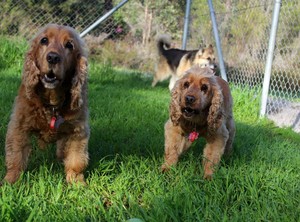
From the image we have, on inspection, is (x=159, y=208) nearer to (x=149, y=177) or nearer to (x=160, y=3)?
(x=149, y=177)

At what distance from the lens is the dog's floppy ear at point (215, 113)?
3.66 meters

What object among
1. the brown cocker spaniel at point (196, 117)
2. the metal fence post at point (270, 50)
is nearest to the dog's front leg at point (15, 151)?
the brown cocker spaniel at point (196, 117)

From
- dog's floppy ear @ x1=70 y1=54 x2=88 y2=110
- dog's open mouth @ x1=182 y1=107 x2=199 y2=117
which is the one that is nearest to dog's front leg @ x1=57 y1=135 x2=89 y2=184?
dog's floppy ear @ x1=70 y1=54 x2=88 y2=110

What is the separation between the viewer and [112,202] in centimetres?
269

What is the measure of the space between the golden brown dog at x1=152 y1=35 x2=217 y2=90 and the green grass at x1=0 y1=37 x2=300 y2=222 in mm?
4336

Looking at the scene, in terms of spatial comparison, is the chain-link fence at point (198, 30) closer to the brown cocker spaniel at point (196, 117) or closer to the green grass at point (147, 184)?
Answer: the green grass at point (147, 184)

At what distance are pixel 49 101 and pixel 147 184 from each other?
1001 millimetres

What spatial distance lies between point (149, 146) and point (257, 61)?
4376mm

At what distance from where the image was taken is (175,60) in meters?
10.1

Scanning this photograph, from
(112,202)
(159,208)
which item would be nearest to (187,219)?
(159,208)

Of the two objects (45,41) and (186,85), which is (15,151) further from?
(186,85)

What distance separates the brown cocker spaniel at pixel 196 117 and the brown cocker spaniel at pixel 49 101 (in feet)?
3.31

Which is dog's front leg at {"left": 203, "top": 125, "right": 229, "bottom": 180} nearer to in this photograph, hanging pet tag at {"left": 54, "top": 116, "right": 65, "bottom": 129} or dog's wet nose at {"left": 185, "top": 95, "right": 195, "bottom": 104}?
dog's wet nose at {"left": 185, "top": 95, "right": 195, "bottom": 104}

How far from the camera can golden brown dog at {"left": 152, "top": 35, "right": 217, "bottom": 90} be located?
9.25m
